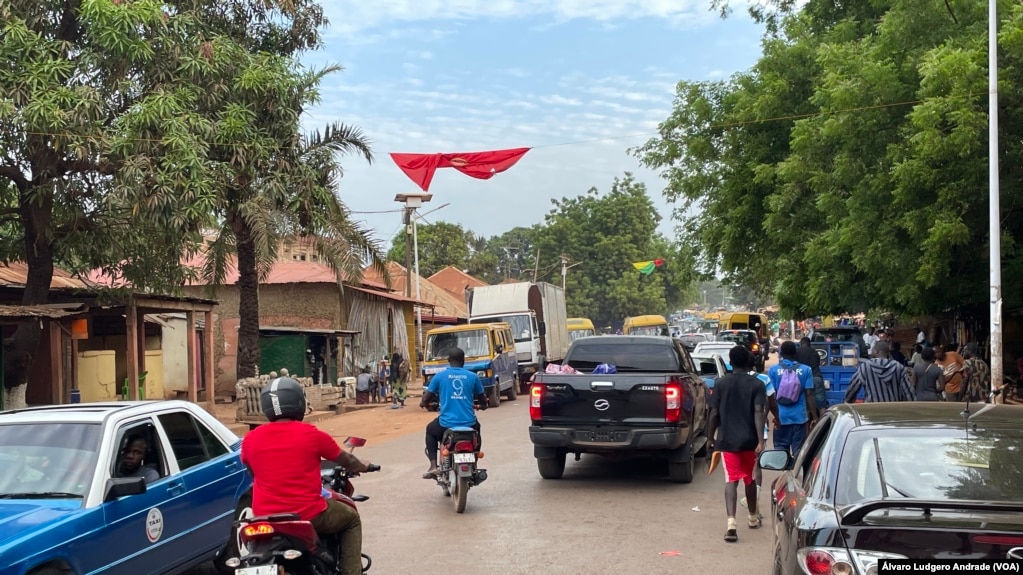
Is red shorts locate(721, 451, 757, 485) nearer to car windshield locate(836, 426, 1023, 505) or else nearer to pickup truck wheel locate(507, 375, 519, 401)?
car windshield locate(836, 426, 1023, 505)

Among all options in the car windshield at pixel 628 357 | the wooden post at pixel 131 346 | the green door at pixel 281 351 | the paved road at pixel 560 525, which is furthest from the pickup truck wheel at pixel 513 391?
the car windshield at pixel 628 357

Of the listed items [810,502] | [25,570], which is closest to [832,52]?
[810,502]

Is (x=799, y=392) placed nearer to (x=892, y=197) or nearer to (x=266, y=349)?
(x=892, y=197)

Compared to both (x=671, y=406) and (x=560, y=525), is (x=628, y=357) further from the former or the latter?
(x=560, y=525)

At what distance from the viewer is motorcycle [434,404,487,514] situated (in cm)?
1004

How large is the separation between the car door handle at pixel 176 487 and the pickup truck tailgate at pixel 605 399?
5.39 meters

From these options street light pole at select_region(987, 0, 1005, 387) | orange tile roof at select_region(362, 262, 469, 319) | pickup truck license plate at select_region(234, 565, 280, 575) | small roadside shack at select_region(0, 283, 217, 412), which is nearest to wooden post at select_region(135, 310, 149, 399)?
small roadside shack at select_region(0, 283, 217, 412)

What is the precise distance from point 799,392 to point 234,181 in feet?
39.1

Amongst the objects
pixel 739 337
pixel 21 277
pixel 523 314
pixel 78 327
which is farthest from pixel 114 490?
pixel 739 337

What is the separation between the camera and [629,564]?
25.3ft

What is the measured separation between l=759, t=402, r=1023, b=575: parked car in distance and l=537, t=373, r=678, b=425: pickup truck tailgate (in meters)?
5.62

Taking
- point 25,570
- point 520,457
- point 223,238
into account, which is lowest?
point 520,457

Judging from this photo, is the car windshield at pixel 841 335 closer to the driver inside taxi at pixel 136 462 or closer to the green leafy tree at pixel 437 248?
the driver inside taxi at pixel 136 462

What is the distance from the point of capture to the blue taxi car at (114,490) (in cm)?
555
